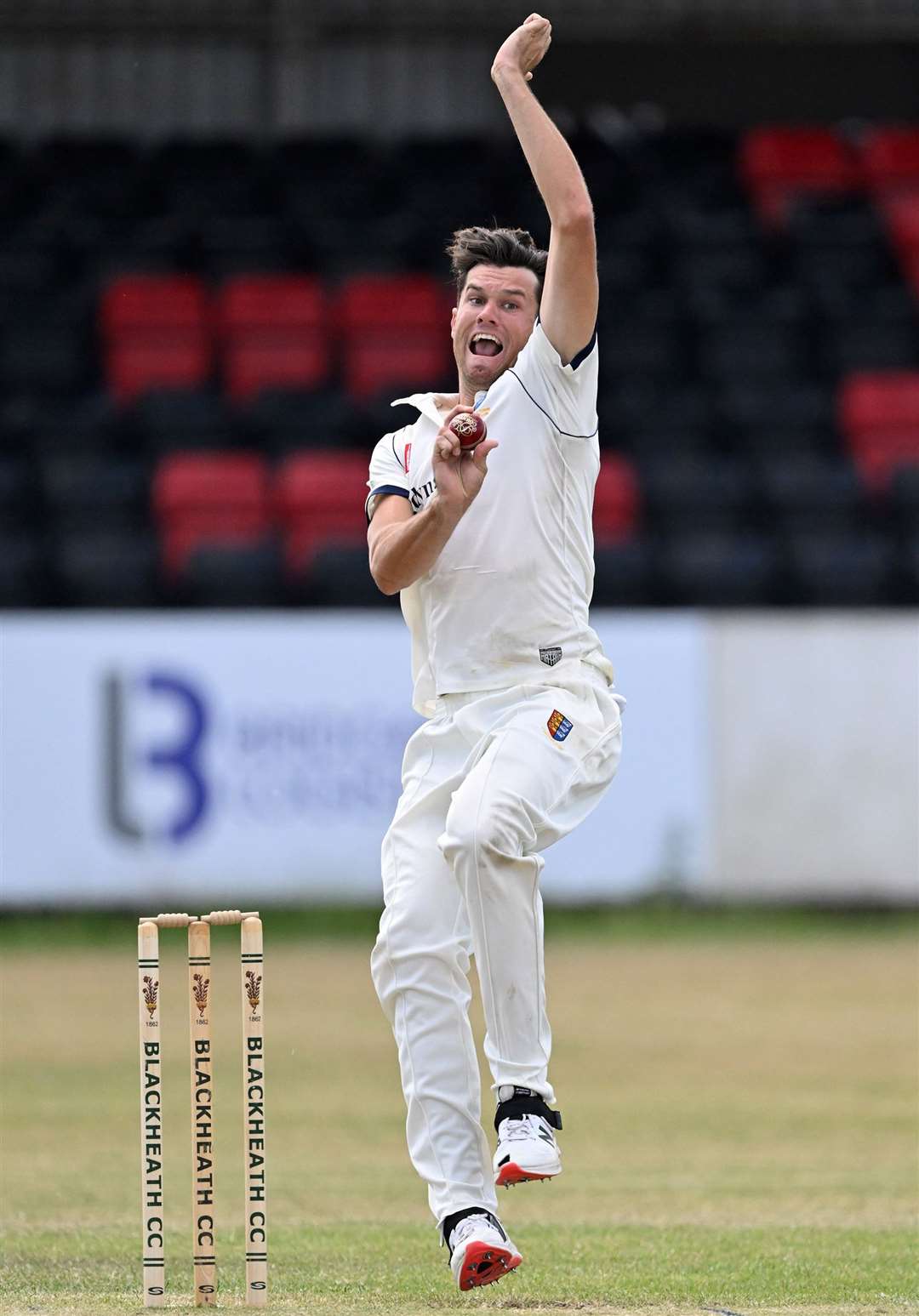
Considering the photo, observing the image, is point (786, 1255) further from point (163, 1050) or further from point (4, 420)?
point (4, 420)

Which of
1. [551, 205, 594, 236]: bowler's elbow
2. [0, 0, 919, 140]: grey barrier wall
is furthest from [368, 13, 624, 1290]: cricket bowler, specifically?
[0, 0, 919, 140]: grey barrier wall

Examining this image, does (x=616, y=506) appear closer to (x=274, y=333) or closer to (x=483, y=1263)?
(x=274, y=333)

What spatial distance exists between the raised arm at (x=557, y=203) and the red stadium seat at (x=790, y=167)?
47.0 feet

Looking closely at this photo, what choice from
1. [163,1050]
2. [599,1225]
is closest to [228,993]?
[163,1050]

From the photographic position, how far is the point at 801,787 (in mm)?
13773

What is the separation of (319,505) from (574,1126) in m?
7.19

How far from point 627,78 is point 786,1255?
1540 centimetres

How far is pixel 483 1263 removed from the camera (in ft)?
15.4

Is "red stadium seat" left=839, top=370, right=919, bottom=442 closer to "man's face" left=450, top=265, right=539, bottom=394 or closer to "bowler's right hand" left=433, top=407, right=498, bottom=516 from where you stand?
"man's face" left=450, top=265, right=539, bottom=394

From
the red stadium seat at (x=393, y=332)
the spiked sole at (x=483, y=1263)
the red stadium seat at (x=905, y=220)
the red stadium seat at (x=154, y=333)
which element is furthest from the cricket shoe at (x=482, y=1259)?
the red stadium seat at (x=905, y=220)

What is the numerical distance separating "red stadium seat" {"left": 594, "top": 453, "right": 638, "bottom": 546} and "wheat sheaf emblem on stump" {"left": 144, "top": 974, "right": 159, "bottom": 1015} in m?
10.5

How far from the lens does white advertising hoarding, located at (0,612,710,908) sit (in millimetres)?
12977

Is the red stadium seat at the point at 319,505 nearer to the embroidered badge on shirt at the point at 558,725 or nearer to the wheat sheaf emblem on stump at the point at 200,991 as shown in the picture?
the embroidered badge on shirt at the point at 558,725

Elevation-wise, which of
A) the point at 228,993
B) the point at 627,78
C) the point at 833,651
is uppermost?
the point at 627,78
